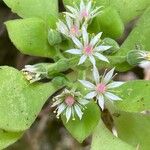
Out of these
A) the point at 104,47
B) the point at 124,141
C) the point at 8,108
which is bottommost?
the point at 124,141

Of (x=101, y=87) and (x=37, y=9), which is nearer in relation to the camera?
(x=101, y=87)

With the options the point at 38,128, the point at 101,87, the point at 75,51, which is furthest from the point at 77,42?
the point at 38,128

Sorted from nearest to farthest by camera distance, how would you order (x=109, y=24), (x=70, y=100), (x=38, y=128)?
1. (x=70, y=100)
2. (x=109, y=24)
3. (x=38, y=128)

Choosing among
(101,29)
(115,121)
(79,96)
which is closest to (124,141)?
(115,121)

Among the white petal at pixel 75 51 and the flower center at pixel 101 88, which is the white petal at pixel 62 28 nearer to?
the white petal at pixel 75 51

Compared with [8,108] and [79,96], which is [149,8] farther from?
[8,108]

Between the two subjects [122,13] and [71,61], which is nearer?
[71,61]

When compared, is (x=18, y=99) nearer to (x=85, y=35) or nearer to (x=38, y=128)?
(x=85, y=35)
